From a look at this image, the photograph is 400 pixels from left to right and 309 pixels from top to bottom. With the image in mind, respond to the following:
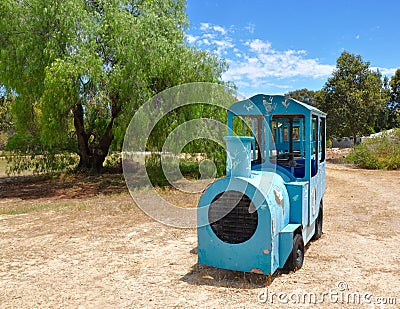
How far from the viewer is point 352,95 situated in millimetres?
24797

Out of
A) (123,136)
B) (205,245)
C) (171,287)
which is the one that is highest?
(123,136)

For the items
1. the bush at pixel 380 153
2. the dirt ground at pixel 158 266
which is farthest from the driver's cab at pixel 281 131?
the bush at pixel 380 153

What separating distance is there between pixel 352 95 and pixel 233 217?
23060mm

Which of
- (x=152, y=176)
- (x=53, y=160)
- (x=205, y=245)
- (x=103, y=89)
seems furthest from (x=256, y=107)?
(x=53, y=160)

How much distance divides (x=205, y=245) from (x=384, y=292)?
2.13 meters

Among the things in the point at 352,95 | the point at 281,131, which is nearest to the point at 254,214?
the point at 281,131

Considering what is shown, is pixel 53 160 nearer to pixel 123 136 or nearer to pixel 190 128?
pixel 123 136

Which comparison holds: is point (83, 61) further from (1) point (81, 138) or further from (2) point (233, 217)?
(2) point (233, 217)

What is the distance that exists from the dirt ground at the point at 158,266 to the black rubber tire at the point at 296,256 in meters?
0.10

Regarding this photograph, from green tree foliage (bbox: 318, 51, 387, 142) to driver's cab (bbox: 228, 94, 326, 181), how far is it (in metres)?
20.3

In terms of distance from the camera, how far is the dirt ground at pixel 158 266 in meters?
4.16

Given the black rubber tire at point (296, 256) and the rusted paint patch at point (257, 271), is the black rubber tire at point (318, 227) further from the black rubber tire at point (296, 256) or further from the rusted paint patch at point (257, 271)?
the rusted paint patch at point (257, 271)

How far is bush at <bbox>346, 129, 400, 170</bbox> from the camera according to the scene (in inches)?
731

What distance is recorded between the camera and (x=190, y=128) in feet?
40.8
